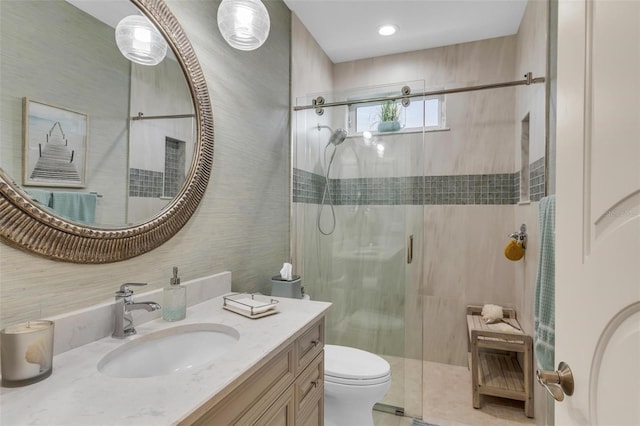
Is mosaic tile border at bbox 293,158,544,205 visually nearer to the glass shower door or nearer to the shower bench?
the glass shower door

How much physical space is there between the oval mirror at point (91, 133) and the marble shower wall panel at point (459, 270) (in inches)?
88.7

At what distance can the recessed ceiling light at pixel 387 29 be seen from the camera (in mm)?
2621

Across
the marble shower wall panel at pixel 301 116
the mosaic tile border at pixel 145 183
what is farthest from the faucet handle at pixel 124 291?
the marble shower wall panel at pixel 301 116

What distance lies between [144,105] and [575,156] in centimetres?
135

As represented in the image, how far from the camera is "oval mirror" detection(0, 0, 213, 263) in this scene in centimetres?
88

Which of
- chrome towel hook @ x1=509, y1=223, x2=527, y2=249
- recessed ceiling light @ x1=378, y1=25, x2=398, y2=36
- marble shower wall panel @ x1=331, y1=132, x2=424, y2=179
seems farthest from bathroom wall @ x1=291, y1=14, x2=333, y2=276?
chrome towel hook @ x1=509, y1=223, x2=527, y2=249

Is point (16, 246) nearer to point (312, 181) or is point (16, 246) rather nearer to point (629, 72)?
point (629, 72)

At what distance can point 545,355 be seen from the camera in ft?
4.66

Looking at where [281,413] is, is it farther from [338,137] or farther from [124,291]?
[338,137]

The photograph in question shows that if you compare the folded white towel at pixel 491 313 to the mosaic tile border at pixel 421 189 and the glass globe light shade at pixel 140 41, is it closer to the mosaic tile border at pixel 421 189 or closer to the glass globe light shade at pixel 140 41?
the mosaic tile border at pixel 421 189

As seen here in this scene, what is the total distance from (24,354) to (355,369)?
1466mm

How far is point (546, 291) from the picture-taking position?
4.92ft

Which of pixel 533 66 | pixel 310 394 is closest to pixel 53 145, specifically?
pixel 310 394

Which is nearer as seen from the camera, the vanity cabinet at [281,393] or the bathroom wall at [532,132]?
the vanity cabinet at [281,393]
